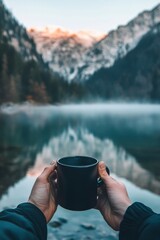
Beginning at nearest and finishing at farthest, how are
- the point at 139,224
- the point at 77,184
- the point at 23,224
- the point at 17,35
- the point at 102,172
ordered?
1. the point at 23,224
2. the point at 139,224
3. the point at 77,184
4. the point at 102,172
5. the point at 17,35

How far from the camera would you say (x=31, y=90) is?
7681 centimetres

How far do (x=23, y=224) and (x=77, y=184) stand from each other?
2.32 ft

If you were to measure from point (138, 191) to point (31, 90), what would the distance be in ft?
227

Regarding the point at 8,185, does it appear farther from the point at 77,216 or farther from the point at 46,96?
the point at 46,96

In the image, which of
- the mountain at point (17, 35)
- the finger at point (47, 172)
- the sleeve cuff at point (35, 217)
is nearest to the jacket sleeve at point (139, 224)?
the sleeve cuff at point (35, 217)

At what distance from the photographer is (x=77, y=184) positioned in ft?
7.84

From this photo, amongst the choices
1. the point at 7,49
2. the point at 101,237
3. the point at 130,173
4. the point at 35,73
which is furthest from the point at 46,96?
the point at 101,237

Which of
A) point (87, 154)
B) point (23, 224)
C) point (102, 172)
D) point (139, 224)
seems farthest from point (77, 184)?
point (87, 154)

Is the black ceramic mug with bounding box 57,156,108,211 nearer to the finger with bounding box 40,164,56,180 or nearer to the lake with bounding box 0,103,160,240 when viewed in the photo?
the finger with bounding box 40,164,56,180

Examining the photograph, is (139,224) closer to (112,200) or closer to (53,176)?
(112,200)

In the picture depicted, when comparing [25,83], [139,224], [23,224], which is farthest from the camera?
[25,83]

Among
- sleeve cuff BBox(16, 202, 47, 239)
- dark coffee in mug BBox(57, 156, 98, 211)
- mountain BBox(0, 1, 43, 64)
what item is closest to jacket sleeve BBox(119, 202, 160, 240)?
dark coffee in mug BBox(57, 156, 98, 211)

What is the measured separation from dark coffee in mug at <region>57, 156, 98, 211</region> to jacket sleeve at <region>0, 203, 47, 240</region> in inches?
15.3

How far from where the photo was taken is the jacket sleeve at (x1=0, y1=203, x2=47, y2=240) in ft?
5.18
